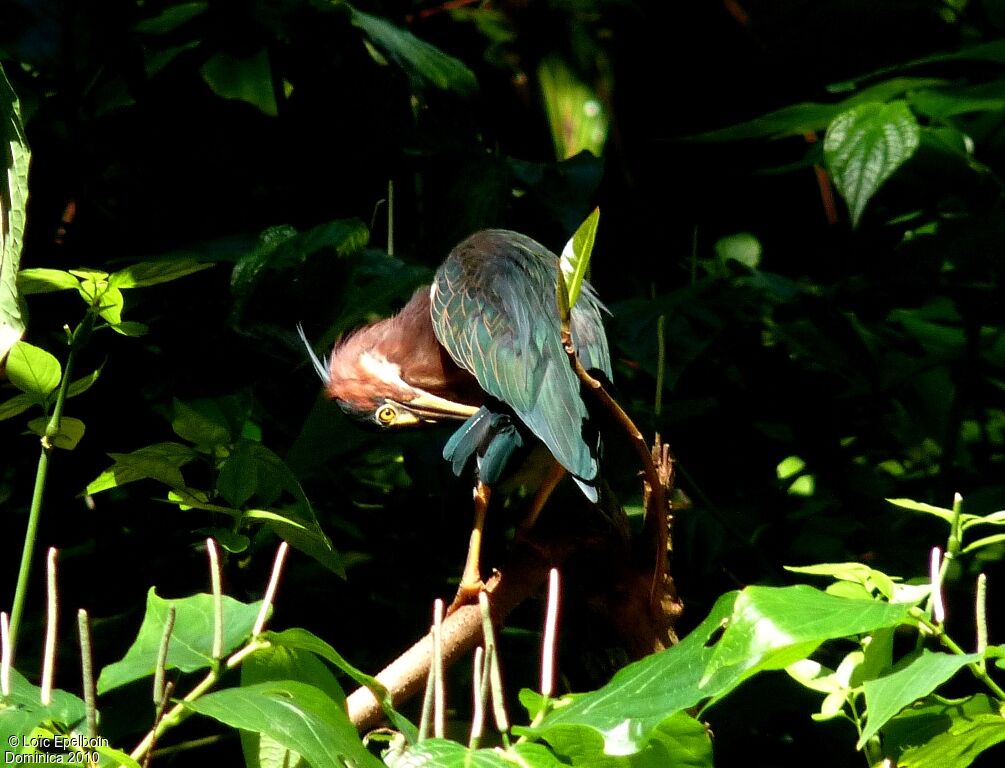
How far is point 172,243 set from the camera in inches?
82.9

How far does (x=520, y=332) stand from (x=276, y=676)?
957 millimetres

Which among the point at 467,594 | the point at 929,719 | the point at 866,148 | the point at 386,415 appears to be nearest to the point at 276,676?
the point at 929,719

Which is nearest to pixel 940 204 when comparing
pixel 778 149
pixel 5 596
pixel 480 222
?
pixel 480 222

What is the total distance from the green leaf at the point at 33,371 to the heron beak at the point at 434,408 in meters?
0.87

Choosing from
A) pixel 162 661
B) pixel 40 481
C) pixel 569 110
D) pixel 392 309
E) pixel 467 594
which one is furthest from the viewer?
pixel 569 110

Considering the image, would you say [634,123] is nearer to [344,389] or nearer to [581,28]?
[581,28]

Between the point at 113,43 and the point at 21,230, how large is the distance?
0.89 meters

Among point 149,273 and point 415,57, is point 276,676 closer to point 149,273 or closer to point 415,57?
point 149,273

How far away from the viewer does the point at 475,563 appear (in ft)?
5.70

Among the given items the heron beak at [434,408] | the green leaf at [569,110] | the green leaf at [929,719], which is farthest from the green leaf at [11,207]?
the green leaf at [569,110]

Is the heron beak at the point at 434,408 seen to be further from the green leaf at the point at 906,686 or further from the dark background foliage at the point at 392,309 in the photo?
the green leaf at the point at 906,686

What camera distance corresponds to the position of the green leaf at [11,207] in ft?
3.03

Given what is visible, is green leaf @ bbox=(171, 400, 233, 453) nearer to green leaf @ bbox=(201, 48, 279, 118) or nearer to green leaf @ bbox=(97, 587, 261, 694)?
green leaf @ bbox=(97, 587, 261, 694)

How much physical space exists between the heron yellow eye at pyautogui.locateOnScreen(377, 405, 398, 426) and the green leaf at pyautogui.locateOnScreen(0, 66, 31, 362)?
1050mm
